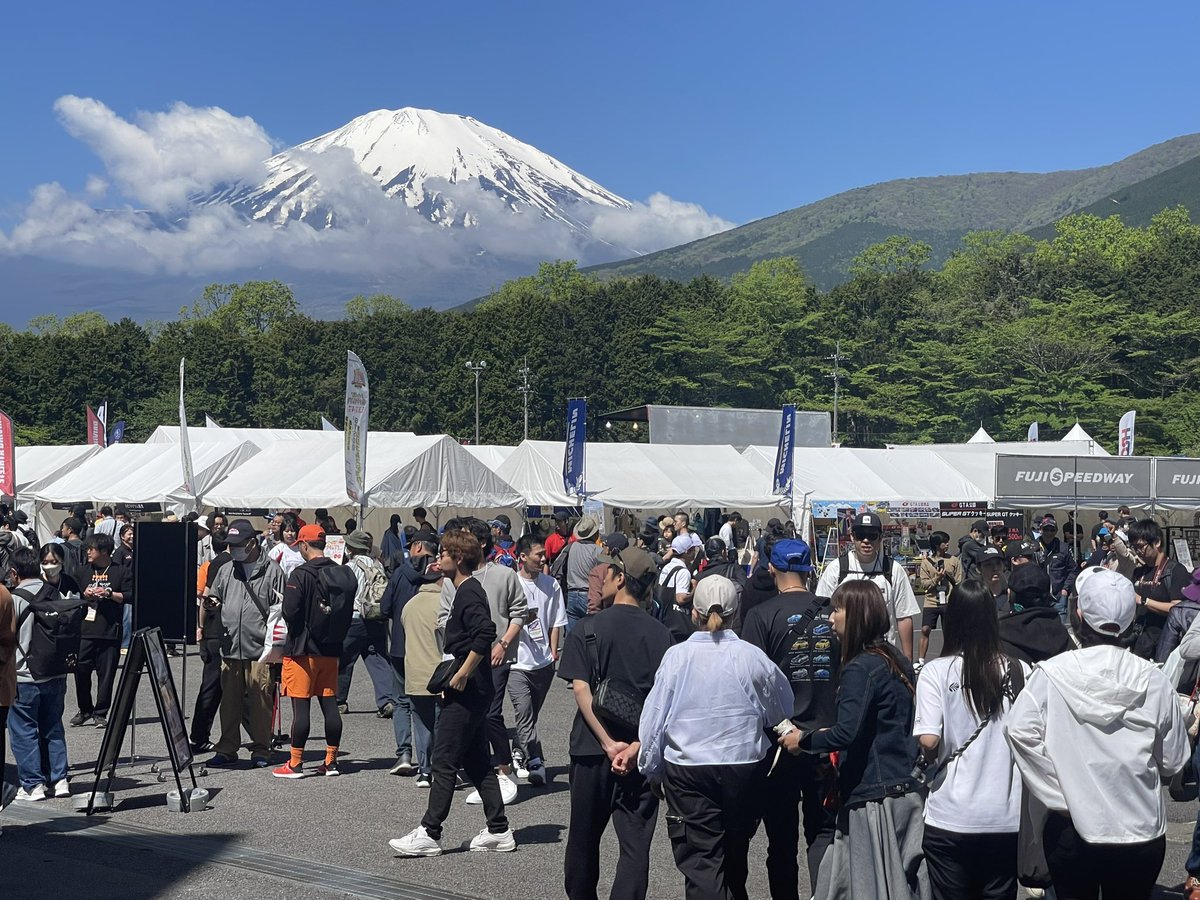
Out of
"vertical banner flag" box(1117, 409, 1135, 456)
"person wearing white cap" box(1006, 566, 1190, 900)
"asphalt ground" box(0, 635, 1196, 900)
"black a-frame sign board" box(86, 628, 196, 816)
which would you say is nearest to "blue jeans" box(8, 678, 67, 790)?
"asphalt ground" box(0, 635, 1196, 900)

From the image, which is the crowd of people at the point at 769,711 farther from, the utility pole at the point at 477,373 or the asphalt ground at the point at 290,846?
the utility pole at the point at 477,373

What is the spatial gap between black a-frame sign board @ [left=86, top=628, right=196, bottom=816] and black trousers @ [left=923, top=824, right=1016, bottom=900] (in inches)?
201

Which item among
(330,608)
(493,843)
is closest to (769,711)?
(493,843)

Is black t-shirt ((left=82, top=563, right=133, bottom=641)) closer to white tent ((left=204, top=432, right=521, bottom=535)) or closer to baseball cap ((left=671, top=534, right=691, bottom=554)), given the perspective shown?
baseball cap ((left=671, top=534, right=691, bottom=554))

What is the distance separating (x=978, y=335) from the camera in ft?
230

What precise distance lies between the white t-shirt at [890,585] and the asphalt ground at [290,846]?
58.0 inches

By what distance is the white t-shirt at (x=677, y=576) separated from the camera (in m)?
12.0

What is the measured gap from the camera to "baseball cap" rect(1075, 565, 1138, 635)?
4.06 metres

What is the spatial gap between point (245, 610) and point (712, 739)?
5.25m

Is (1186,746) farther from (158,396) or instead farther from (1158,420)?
(158,396)

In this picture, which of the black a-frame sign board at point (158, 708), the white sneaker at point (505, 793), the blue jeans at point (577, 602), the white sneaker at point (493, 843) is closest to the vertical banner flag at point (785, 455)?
the blue jeans at point (577, 602)

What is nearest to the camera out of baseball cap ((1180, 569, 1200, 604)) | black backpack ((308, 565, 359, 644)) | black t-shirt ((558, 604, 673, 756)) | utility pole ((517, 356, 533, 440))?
black t-shirt ((558, 604, 673, 756))

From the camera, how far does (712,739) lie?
5.10 m

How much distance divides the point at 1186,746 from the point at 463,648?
3835 millimetres
